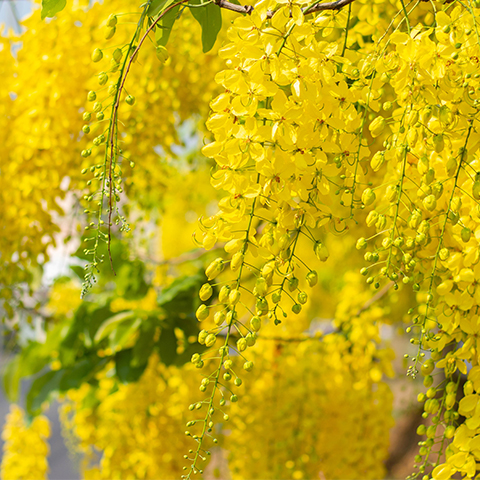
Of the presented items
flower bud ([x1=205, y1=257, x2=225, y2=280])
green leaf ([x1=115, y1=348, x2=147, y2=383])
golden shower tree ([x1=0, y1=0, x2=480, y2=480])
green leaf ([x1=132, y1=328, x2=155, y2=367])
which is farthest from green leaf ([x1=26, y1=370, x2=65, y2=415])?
flower bud ([x1=205, y1=257, x2=225, y2=280])

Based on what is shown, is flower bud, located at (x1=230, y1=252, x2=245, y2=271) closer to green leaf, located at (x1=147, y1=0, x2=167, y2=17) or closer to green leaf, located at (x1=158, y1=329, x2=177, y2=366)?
green leaf, located at (x1=147, y1=0, x2=167, y2=17)

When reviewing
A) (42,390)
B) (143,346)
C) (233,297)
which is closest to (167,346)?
(143,346)

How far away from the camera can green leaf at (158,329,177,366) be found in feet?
3.63

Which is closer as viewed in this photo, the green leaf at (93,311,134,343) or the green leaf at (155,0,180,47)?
the green leaf at (155,0,180,47)

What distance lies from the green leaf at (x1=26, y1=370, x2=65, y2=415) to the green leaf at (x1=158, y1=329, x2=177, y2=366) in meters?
0.36

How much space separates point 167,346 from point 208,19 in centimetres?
73

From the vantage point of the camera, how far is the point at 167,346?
3.67 feet

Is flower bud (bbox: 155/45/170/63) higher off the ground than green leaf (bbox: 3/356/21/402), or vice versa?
green leaf (bbox: 3/356/21/402)

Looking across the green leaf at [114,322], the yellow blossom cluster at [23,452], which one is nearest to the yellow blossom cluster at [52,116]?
the green leaf at [114,322]

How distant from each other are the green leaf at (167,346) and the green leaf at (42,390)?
1.19ft

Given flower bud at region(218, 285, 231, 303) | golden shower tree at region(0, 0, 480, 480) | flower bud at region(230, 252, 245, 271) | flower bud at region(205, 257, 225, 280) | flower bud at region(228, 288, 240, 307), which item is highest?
golden shower tree at region(0, 0, 480, 480)

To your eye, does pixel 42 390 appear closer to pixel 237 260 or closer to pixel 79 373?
pixel 79 373

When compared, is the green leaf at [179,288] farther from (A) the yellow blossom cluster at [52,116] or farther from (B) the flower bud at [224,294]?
(B) the flower bud at [224,294]

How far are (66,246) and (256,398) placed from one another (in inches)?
26.5
